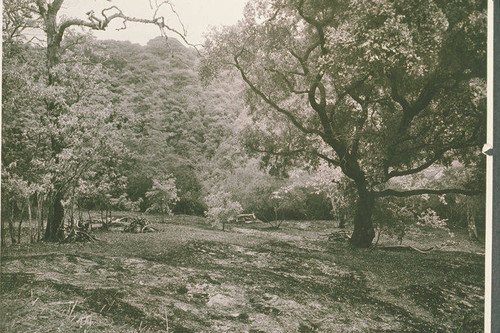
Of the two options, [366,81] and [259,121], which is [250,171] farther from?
[366,81]

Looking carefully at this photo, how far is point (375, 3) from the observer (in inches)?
118

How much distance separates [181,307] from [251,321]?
2.01ft

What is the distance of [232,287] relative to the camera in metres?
3.00

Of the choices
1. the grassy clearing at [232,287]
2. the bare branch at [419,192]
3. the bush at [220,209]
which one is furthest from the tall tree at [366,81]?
the bush at [220,209]

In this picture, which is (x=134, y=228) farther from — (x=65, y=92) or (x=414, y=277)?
(x=414, y=277)

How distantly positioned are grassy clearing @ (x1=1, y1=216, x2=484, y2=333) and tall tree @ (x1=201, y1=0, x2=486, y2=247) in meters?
0.50

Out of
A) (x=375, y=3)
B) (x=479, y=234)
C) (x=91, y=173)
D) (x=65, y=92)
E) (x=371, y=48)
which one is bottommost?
(x=479, y=234)

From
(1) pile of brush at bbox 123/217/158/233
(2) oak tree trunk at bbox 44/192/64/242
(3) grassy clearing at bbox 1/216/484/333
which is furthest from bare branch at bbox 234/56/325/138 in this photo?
(2) oak tree trunk at bbox 44/192/64/242

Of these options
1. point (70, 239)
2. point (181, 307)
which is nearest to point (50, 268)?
point (70, 239)

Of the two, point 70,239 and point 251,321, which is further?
point 70,239

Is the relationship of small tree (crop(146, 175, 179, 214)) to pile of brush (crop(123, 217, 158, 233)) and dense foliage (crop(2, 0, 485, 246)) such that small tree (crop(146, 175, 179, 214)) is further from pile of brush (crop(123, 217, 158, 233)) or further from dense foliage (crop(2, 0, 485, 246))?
pile of brush (crop(123, 217, 158, 233))

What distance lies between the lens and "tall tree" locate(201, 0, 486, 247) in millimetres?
2908

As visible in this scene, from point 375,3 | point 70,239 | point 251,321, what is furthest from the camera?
point 70,239

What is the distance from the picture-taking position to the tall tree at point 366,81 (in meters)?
2.91
